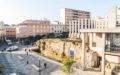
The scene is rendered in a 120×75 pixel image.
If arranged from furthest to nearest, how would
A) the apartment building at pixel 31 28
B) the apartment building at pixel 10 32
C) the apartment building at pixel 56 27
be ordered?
the apartment building at pixel 10 32 < the apartment building at pixel 56 27 < the apartment building at pixel 31 28

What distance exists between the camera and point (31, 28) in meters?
96.8

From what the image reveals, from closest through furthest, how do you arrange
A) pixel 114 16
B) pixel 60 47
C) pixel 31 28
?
pixel 114 16 < pixel 60 47 < pixel 31 28

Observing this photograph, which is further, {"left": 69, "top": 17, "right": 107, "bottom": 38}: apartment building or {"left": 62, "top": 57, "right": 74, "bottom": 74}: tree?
{"left": 69, "top": 17, "right": 107, "bottom": 38}: apartment building

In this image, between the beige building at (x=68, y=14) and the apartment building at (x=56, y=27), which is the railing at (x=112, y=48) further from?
the beige building at (x=68, y=14)

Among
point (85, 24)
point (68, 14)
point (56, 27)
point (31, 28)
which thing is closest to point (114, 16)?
point (85, 24)

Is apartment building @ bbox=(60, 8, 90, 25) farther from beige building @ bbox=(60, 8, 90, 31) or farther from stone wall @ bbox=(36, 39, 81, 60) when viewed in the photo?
stone wall @ bbox=(36, 39, 81, 60)

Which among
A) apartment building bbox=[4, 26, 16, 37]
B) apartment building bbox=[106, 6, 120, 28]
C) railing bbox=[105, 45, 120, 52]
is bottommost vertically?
apartment building bbox=[4, 26, 16, 37]

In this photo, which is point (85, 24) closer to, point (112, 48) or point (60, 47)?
point (60, 47)

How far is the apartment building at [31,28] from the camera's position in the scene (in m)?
96.2

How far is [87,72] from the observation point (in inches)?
1006

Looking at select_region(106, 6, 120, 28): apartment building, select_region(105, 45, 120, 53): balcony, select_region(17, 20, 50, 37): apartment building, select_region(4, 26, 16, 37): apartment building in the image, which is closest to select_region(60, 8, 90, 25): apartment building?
select_region(17, 20, 50, 37): apartment building

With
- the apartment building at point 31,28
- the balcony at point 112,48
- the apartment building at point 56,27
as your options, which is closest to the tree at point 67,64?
the balcony at point 112,48

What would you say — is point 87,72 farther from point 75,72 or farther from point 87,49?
point 87,49

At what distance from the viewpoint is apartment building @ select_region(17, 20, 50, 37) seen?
96.2 metres
